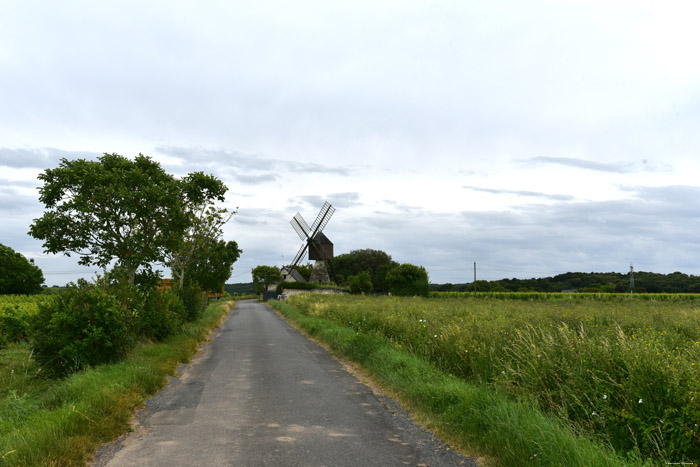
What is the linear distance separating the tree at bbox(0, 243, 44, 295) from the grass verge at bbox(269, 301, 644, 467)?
59797mm

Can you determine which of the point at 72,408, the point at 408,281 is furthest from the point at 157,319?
Result: the point at 408,281

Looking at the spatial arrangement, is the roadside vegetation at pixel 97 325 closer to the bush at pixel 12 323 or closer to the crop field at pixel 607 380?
the bush at pixel 12 323

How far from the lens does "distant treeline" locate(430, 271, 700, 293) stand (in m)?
87.4

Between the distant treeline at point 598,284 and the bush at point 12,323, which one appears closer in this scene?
the bush at point 12,323

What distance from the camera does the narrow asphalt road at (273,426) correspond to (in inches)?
248

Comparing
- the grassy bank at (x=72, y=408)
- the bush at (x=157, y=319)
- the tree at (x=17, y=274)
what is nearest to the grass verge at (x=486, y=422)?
the grassy bank at (x=72, y=408)

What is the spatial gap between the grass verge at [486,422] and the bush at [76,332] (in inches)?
286

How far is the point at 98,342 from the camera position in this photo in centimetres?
1260

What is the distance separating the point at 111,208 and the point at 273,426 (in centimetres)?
1436

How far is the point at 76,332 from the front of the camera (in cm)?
1245

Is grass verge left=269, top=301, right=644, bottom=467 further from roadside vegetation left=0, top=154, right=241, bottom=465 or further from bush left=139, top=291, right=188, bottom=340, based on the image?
bush left=139, top=291, right=188, bottom=340

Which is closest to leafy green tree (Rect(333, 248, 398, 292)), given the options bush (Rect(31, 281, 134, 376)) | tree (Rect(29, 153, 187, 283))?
tree (Rect(29, 153, 187, 283))

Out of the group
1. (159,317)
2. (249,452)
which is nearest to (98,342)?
(159,317)

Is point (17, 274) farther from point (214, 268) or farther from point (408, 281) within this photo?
point (408, 281)
